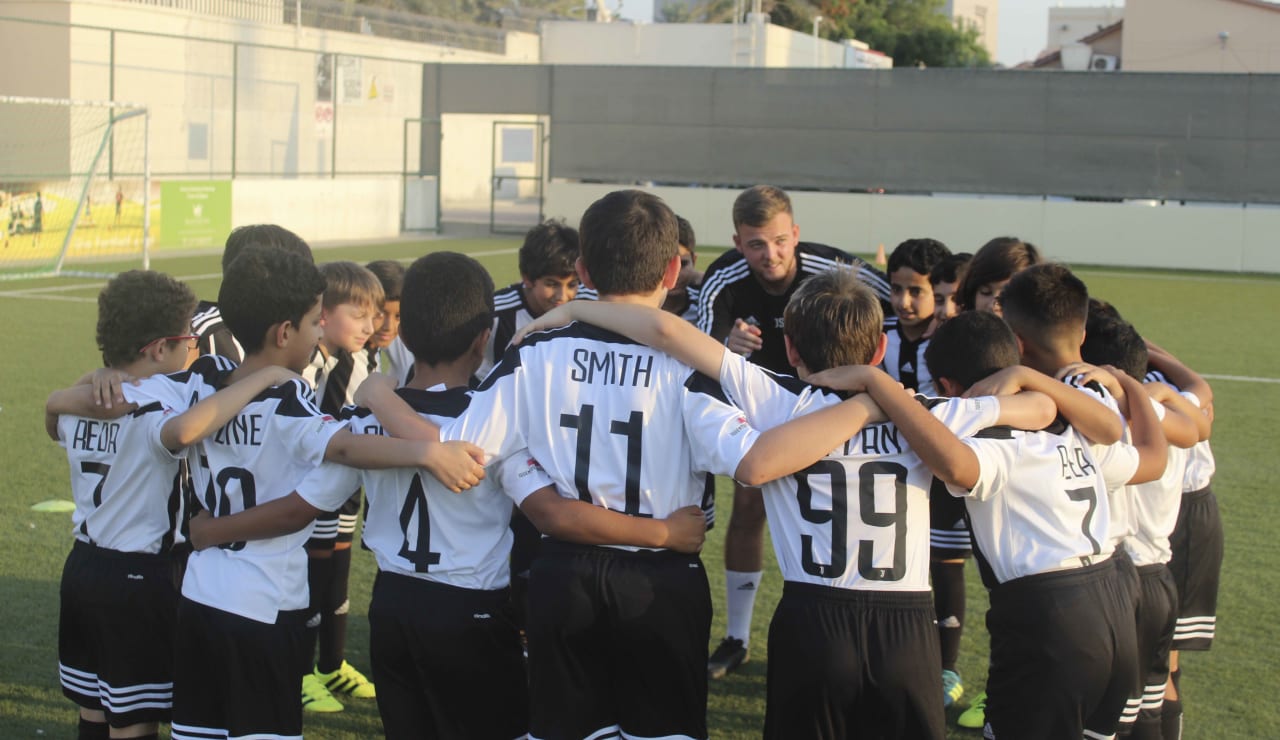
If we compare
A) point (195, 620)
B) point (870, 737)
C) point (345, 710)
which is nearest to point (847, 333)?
point (870, 737)

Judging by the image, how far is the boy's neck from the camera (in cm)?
337

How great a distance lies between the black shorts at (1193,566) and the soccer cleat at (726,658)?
5.62ft

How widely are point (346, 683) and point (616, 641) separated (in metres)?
2.00

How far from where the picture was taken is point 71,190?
20406 mm

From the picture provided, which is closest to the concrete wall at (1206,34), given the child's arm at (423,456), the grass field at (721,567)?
the grass field at (721,567)

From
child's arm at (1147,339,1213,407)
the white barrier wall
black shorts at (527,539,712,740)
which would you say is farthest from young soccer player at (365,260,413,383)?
the white barrier wall

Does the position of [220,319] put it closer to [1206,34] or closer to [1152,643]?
[1152,643]

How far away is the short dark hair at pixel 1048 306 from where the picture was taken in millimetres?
3570

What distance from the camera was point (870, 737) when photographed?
3.04 meters

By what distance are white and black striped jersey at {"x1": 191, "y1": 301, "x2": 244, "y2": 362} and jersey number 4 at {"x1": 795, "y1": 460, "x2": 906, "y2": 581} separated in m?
2.29

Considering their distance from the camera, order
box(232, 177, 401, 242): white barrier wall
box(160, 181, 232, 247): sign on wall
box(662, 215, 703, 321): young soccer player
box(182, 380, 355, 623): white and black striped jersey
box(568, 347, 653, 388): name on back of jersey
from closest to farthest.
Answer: box(568, 347, 653, 388): name on back of jersey < box(182, 380, 355, 623): white and black striped jersey < box(662, 215, 703, 321): young soccer player < box(160, 181, 232, 247): sign on wall < box(232, 177, 401, 242): white barrier wall

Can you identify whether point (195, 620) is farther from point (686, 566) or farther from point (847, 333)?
point (847, 333)

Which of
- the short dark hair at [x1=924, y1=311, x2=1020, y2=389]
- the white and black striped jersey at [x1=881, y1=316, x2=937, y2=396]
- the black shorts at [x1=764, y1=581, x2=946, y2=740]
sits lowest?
the black shorts at [x1=764, y1=581, x2=946, y2=740]

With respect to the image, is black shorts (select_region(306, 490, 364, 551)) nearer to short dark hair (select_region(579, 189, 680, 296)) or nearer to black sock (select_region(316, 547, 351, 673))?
black sock (select_region(316, 547, 351, 673))
